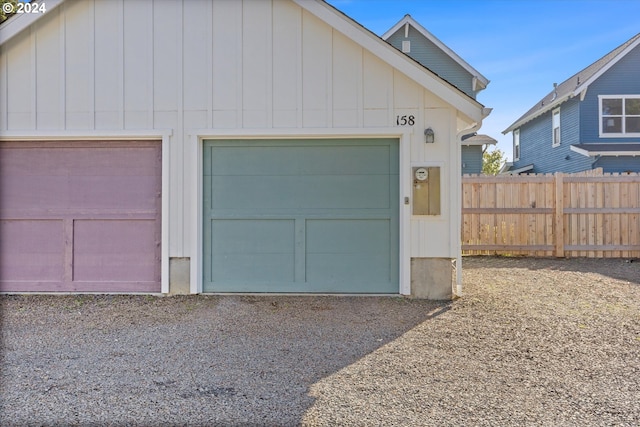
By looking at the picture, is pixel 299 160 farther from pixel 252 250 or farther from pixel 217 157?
pixel 252 250

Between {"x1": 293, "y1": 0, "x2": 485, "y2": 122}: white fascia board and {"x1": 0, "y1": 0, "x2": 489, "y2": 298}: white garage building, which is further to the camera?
{"x1": 0, "y1": 0, "x2": 489, "y2": 298}: white garage building

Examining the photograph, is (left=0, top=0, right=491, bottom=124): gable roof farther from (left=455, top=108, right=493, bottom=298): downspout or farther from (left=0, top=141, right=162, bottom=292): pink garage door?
(left=0, top=141, right=162, bottom=292): pink garage door

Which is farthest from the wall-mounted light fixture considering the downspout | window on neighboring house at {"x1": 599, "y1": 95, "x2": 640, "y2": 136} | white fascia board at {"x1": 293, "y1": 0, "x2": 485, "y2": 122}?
window on neighboring house at {"x1": 599, "y1": 95, "x2": 640, "y2": 136}

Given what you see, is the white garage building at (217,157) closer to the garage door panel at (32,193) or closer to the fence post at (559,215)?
the garage door panel at (32,193)

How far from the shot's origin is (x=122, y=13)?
5.77 metres

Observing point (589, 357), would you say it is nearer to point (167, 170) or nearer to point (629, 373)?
point (629, 373)

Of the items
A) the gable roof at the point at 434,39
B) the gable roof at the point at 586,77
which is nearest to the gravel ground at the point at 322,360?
the gable roof at the point at 586,77

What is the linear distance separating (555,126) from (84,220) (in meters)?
16.9

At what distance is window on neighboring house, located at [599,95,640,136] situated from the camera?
14.5m

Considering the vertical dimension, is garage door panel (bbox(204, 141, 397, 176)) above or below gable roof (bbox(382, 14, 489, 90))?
below

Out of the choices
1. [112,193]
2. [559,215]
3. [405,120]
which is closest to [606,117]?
[559,215]

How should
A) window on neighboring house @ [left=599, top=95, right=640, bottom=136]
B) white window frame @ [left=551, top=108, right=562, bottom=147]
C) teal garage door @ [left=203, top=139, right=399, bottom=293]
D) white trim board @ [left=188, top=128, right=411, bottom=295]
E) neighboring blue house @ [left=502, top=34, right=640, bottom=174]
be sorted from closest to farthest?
1. white trim board @ [left=188, top=128, right=411, bottom=295]
2. teal garage door @ [left=203, top=139, right=399, bottom=293]
3. neighboring blue house @ [left=502, top=34, right=640, bottom=174]
4. window on neighboring house @ [left=599, top=95, right=640, bottom=136]
5. white window frame @ [left=551, top=108, right=562, bottom=147]

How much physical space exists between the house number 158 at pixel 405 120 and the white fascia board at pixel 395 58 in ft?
1.44

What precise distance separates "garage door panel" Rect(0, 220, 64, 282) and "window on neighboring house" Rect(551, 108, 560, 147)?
55.6 feet
